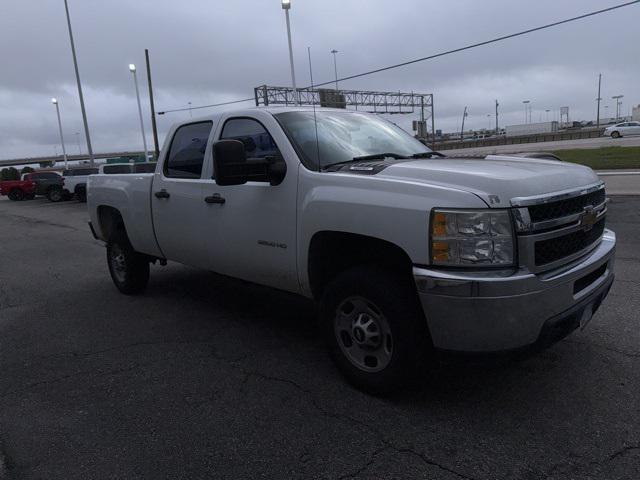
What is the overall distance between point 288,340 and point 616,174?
50.5ft

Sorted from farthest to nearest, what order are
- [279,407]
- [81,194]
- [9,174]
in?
[9,174]
[81,194]
[279,407]

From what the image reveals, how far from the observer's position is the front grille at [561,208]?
2855mm

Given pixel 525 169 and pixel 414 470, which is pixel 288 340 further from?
pixel 525 169

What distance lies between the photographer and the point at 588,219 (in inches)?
127

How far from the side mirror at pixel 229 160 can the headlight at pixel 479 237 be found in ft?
5.05

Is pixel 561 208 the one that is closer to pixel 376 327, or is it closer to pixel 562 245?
pixel 562 245

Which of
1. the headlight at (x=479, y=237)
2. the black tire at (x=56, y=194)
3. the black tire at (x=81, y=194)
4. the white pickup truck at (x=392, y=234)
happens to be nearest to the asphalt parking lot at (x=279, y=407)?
the white pickup truck at (x=392, y=234)

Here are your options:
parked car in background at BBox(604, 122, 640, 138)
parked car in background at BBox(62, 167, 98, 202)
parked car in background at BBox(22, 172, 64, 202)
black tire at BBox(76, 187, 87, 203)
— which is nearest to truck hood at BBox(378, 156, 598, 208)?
parked car in background at BBox(62, 167, 98, 202)

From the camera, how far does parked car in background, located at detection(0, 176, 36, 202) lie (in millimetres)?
31373

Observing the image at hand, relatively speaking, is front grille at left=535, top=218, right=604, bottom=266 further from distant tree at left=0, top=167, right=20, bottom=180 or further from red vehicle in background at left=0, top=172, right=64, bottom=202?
distant tree at left=0, top=167, right=20, bottom=180

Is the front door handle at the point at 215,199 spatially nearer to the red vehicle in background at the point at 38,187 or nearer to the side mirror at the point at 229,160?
the side mirror at the point at 229,160

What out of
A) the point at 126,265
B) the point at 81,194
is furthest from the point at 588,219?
the point at 81,194

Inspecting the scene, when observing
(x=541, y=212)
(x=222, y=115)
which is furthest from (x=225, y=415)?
(x=222, y=115)

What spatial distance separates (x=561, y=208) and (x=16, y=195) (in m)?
A: 35.8
